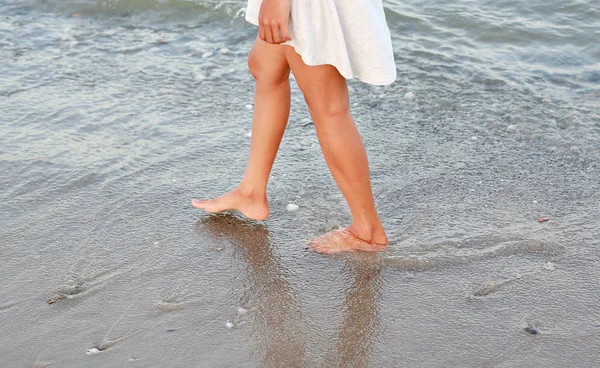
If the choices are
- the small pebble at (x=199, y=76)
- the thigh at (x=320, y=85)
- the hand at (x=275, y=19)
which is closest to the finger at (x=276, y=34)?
the hand at (x=275, y=19)

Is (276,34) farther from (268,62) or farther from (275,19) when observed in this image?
(268,62)

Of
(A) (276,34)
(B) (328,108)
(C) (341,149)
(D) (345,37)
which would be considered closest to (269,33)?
(A) (276,34)

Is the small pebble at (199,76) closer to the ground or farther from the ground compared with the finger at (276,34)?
closer to the ground

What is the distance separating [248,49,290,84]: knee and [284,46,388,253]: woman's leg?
0.19m

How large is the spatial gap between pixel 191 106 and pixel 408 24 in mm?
2242

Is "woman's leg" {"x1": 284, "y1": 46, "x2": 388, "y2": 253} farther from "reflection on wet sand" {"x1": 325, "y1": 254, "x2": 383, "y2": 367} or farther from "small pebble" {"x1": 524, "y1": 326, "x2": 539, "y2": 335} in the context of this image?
"small pebble" {"x1": 524, "y1": 326, "x2": 539, "y2": 335}

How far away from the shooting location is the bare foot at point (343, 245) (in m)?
3.07

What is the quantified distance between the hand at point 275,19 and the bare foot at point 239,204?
948 mm

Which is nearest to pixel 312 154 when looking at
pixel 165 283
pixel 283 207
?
pixel 283 207

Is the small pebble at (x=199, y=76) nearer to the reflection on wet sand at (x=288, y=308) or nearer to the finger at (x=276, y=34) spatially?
the reflection on wet sand at (x=288, y=308)

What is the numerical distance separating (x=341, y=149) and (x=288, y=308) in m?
0.63

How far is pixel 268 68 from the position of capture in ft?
9.94

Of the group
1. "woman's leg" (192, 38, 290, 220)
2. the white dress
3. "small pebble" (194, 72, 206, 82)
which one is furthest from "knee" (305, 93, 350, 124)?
"small pebble" (194, 72, 206, 82)

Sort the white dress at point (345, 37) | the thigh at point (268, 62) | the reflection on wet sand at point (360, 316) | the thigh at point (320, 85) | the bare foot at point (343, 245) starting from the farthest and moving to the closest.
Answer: the bare foot at point (343, 245)
the thigh at point (268, 62)
the thigh at point (320, 85)
the white dress at point (345, 37)
the reflection on wet sand at point (360, 316)
